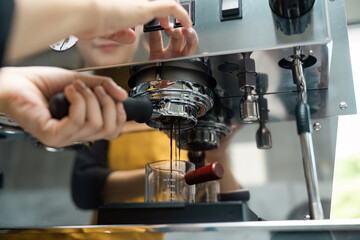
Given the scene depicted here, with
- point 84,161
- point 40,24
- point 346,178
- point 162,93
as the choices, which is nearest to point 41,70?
point 40,24

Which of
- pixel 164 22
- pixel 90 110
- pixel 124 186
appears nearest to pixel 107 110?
pixel 90 110

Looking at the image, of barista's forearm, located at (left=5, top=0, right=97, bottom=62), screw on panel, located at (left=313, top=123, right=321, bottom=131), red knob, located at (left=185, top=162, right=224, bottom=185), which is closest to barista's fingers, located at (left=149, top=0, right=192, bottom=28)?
barista's forearm, located at (left=5, top=0, right=97, bottom=62)

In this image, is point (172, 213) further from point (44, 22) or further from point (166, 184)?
point (44, 22)

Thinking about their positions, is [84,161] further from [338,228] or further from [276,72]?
[338,228]

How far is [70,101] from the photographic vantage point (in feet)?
1.40

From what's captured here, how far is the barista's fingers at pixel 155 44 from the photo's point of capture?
26.1 inches

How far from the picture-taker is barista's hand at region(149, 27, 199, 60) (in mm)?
646

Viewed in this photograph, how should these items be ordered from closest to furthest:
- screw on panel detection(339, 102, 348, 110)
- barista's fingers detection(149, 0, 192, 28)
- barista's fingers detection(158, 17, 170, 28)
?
barista's fingers detection(149, 0, 192, 28) < barista's fingers detection(158, 17, 170, 28) < screw on panel detection(339, 102, 348, 110)

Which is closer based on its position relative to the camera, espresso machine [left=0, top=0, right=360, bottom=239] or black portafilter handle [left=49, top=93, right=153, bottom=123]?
black portafilter handle [left=49, top=93, right=153, bottom=123]

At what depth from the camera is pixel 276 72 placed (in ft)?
2.44

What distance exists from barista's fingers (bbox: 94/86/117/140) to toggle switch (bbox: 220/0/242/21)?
0.96 ft

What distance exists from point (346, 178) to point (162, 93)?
1.70 ft

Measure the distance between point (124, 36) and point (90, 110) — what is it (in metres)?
0.23

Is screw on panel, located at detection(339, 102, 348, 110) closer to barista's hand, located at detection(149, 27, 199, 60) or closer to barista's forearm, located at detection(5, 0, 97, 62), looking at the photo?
barista's hand, located at detection(149, 27, 199, 60)
